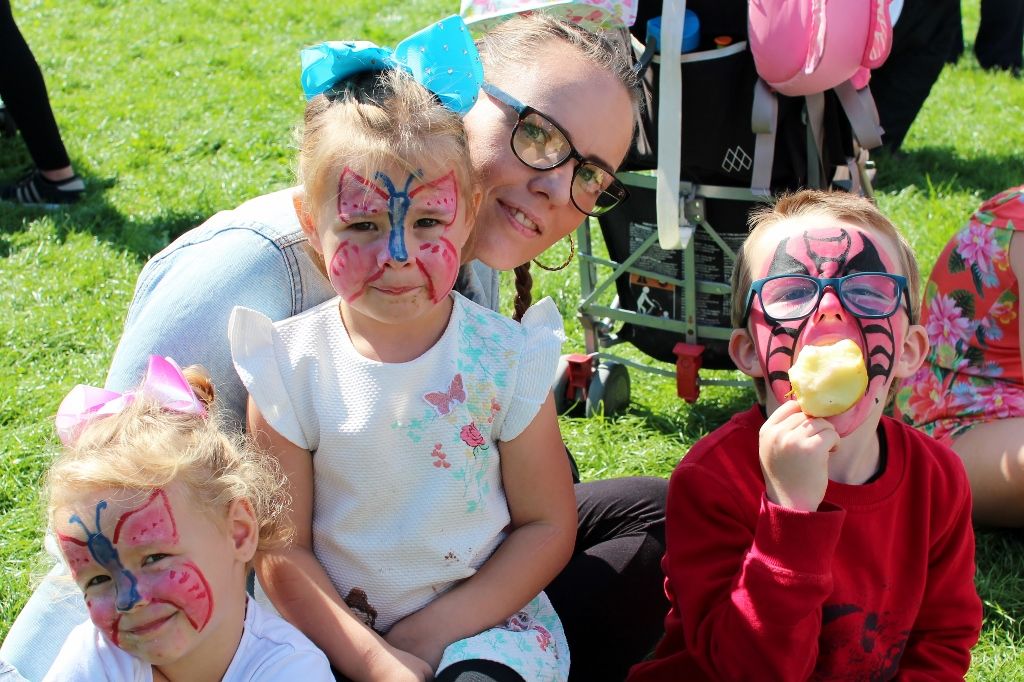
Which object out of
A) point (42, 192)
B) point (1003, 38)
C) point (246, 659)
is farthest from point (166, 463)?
point (1003, 38)

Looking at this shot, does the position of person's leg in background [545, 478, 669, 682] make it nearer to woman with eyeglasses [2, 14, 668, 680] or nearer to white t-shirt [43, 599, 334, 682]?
woman with eyeglasses [2, 14, 668, 680]

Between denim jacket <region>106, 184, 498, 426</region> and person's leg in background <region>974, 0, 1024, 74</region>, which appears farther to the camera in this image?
person's leg in background <region>974, 0, 1024, 74</region>

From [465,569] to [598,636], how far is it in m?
Answer: 0.39

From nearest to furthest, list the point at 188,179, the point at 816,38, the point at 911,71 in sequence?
the point at 816,38 < the point at 188,179 < the point at 911,71

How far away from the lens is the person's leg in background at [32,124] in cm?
544

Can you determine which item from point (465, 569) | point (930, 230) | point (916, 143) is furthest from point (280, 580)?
point (916, 143)

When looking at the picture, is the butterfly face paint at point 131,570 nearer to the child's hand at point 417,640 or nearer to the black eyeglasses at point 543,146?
the child's hand at point 417,640

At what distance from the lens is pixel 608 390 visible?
3889 mm

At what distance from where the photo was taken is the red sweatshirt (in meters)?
1.94

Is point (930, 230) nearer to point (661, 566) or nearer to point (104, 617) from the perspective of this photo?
point (661, 566)

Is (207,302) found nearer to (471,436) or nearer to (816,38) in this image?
(471,436)

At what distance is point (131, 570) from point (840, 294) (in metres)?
1.29

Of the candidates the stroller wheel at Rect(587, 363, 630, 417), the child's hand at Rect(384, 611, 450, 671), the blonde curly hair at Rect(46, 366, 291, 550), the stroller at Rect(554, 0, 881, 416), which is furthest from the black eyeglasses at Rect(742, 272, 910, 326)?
the stroller wheel at Rect(587, 363, 630, 417)

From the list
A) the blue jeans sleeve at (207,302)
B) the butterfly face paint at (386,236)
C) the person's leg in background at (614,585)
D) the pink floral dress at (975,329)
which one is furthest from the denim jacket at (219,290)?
the pink floral dress at (975,329)
